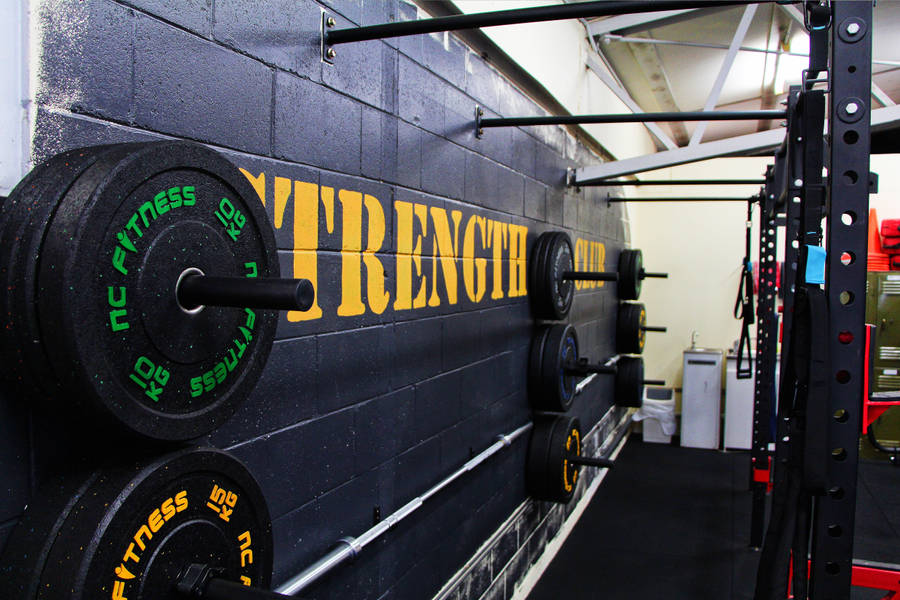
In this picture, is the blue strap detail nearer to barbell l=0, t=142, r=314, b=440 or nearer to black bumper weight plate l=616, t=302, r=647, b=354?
barbell l=0, t=142, r=314, b=440

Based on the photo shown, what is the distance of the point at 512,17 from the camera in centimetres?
104

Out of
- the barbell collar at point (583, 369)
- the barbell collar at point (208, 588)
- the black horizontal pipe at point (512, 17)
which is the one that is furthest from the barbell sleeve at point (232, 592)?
the barbell collar at point (583, 369)

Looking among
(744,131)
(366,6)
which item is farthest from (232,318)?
(744,131)

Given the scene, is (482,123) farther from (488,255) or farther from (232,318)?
(232,318)

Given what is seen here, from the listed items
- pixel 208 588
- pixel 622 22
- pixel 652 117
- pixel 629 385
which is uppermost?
pixel 622 22

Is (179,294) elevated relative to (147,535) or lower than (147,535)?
elevated

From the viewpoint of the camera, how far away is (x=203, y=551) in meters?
0.71

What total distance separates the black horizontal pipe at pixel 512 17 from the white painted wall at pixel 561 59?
1.76 ft

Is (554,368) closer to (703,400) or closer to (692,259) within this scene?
(703,400)

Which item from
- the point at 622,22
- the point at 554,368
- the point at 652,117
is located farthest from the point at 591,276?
the point at 622,22

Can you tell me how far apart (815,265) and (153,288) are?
102 cm

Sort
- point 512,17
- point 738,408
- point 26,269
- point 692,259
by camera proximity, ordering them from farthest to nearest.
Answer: point 692,259, point 738,408, point 512,17, point 26,269

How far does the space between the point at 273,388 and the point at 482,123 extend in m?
1.08

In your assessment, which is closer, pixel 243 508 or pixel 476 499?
pixel 243 508
